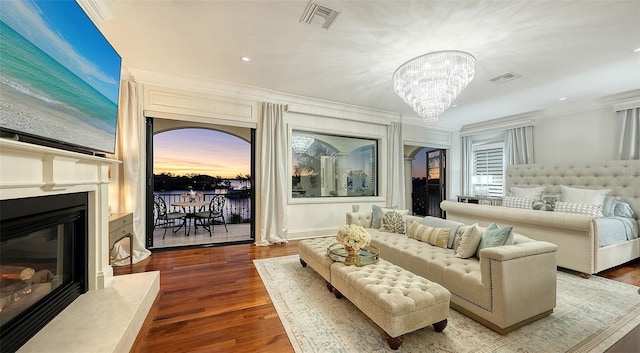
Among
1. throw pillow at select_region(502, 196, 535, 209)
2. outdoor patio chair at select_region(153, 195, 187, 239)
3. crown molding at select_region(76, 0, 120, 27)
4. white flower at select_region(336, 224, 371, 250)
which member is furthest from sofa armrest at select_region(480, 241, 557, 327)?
outdoor patio chair at select_region(153, 195, 187, 239)

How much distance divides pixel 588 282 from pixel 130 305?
193 inches

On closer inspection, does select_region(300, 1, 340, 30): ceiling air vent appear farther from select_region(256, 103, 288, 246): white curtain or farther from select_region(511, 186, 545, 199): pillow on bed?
select_region(511, 186, 545, 199): pillow on bed

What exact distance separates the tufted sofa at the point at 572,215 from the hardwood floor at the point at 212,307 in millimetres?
368

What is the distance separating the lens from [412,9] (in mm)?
2320

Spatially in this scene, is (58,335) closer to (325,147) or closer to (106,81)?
(106,81)

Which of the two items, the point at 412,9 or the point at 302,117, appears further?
the point at 302,117

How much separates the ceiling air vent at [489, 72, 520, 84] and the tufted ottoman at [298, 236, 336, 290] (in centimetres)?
366

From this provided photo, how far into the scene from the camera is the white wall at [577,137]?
15.3ft

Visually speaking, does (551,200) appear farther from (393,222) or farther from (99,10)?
(99,10)

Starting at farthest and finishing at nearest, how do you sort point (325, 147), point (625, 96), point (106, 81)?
point (325, 147) < point (625, 96) < point (106, 81)

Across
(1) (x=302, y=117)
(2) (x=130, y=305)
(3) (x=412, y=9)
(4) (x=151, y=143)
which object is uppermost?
(3) (x=412, y=9)

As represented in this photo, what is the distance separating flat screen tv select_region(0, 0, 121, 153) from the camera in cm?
124

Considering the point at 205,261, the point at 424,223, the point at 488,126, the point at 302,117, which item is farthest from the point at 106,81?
the point at 488,126

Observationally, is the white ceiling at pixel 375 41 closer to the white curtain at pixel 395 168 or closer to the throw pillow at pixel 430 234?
the white curtain at pixel 395 168
